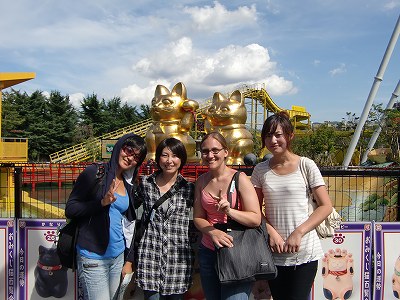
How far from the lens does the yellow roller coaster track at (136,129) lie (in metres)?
24.5

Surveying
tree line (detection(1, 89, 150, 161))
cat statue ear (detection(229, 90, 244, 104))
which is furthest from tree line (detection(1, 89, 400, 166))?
cat statue ear (detection(229, 90, 244, 104))

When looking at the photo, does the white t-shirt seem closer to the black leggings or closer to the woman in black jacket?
the black leggings

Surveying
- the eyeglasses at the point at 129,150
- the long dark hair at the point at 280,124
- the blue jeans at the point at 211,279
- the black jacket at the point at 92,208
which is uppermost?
the long dark hair at the point at 280,124

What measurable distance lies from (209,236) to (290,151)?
743 mm

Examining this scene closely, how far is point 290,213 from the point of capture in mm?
2375

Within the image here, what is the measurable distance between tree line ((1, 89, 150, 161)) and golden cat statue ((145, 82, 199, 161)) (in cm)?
2191

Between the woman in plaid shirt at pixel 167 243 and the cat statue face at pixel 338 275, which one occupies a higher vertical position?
the woman in plaid shirt at pixel 167 243

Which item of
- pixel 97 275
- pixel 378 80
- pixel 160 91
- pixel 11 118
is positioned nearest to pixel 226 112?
pixel 160 91

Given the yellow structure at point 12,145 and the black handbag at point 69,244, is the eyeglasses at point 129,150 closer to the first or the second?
the black handbag at point 69,244

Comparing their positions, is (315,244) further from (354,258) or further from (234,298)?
(354,258)

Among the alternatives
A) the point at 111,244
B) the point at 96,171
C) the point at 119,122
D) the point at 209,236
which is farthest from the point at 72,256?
the point at 119,122

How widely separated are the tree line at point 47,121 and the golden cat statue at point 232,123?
23119 millimetres

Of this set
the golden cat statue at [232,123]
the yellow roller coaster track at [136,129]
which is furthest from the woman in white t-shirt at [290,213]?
the yellow roller coaster track at [136,129]

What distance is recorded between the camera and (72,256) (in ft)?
8.34
